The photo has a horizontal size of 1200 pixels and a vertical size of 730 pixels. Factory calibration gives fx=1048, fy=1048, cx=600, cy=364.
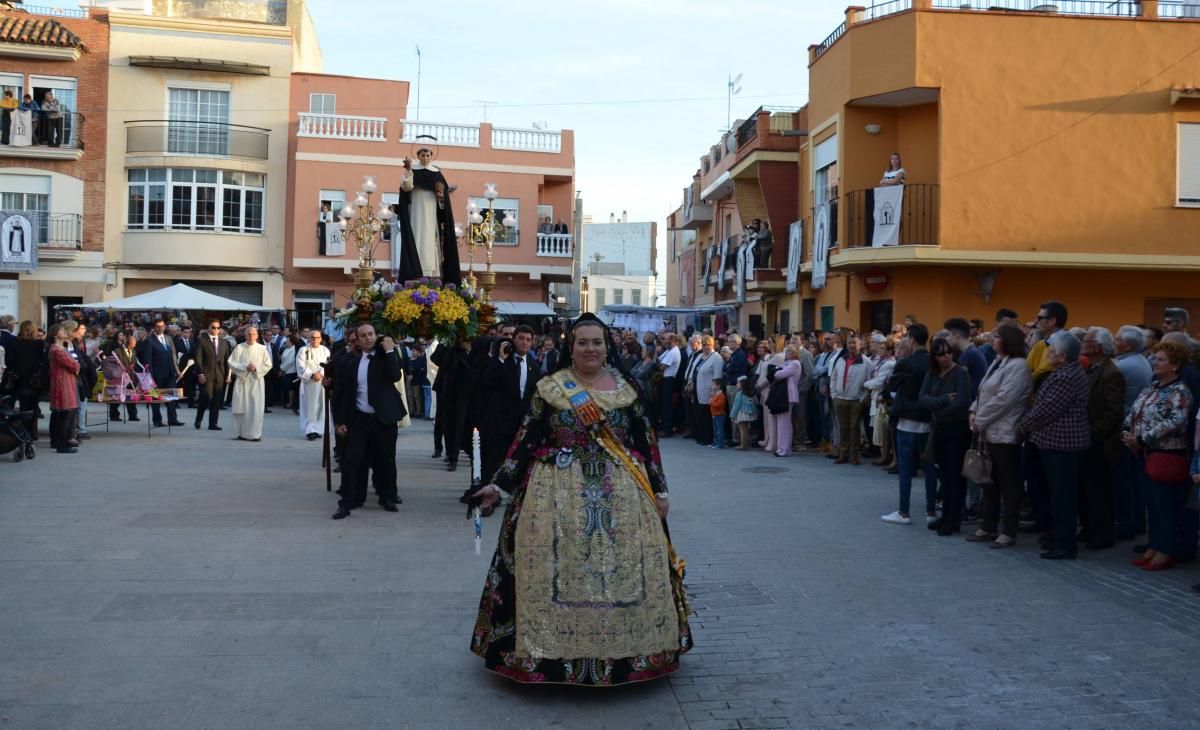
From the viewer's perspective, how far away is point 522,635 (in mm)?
5340

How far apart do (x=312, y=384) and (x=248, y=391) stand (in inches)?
40.7

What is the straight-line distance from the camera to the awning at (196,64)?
33156 mm

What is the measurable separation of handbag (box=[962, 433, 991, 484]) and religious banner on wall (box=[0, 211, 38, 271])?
102 ft

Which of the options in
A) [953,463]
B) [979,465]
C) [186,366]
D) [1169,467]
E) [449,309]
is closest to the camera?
[1169,467]

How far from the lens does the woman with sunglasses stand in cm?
952

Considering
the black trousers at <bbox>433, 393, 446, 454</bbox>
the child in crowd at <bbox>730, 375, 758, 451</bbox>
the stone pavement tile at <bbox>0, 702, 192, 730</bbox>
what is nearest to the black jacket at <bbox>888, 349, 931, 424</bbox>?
the black trousers at <bbox>433, 393, 446, 454</bbox>

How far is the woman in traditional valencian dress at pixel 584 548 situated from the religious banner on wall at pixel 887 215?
15.5m

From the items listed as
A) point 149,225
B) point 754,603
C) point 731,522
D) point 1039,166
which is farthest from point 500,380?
point 149,225

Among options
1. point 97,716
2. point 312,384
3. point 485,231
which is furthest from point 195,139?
point 97,716

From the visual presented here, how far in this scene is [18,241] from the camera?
31.9m

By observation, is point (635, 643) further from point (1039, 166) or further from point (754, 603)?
point (1039, 166)

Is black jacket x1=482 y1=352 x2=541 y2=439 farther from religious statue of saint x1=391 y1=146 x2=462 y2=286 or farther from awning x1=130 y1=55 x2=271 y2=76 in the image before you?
awning x1=130 y1=55 x2=271 y2=76

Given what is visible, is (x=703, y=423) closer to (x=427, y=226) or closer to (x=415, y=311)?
(x=427, y=226)

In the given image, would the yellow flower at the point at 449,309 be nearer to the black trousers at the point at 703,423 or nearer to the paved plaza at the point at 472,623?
the paved plaza at the point at 472,623
